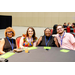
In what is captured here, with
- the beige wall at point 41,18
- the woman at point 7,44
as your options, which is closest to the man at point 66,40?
the woman at point 7,44

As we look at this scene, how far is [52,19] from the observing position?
19.1 metres

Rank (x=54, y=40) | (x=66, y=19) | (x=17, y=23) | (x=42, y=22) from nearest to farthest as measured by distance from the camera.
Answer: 1. (x=54, y=40)
2. (x=66, y=19)
3. (x=42, y=22)
4. (x=17, y=23)

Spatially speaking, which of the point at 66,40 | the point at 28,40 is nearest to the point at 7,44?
the point at 28,40

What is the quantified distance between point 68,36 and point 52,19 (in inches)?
639

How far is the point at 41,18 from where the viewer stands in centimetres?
1984

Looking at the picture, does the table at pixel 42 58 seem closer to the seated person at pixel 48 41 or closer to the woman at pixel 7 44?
the woman at pixel 7 44

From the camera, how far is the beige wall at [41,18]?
18234mm

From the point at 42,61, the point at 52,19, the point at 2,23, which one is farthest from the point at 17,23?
the point at 42,61

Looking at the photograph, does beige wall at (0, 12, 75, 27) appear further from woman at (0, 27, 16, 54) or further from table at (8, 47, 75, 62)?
table at (8, 47, 75, 62)

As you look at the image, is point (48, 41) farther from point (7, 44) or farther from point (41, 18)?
point (41, 18)

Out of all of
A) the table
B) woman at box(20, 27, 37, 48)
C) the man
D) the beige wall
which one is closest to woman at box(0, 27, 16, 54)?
woman at box(20, 27, 37, 48)

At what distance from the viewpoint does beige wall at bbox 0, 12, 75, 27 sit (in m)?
18.2

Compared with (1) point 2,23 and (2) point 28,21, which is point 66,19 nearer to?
(2) point 28,21

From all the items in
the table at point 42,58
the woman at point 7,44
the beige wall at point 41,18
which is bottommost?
the table at point 42,58
